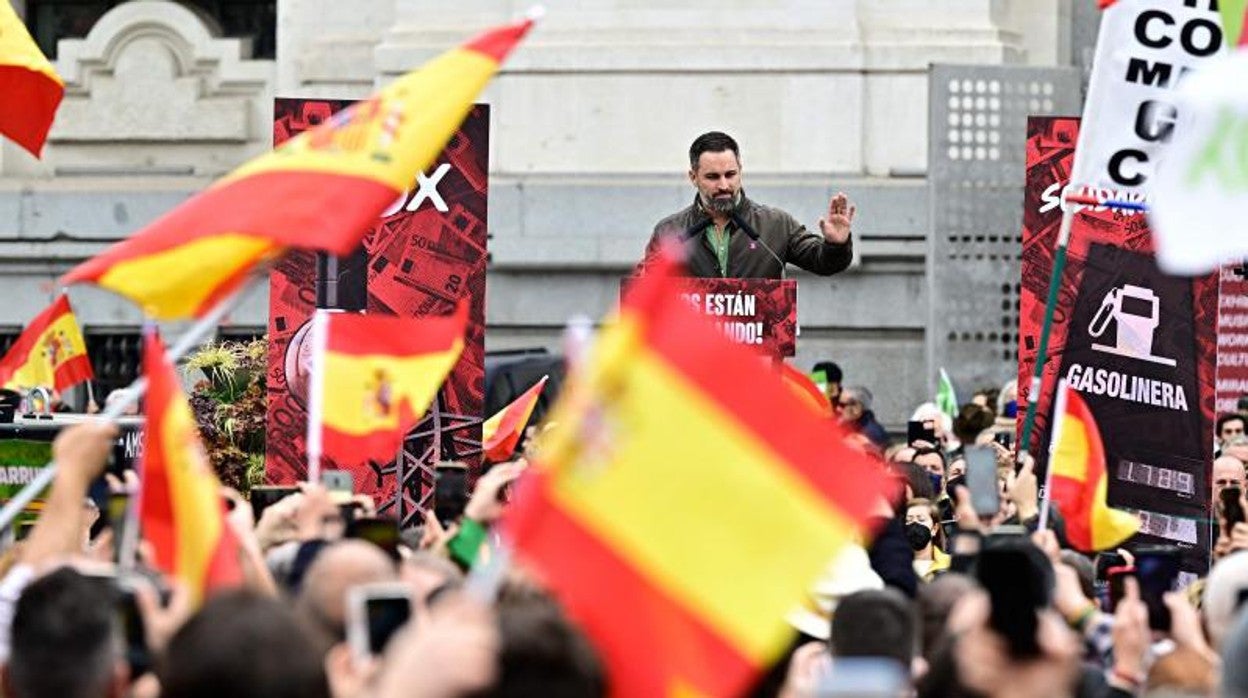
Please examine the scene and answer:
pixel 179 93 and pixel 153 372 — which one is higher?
pixel 179 93

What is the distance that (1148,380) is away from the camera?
42.9 ft

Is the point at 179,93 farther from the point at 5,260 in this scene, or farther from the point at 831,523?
the point at 831,523

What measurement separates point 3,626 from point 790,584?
7.73 ft

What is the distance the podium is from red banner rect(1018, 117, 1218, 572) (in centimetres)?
104

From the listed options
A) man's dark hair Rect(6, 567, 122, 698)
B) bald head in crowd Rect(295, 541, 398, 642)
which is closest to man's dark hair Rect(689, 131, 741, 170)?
bald head in crowd Rect(295, 541, 398, 642)

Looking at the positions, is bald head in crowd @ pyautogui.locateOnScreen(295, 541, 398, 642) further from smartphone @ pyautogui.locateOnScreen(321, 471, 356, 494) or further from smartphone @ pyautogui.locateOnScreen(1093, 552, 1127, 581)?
smartphone @ pyautogui.locateOnScreen(1093, 552, 1127, 581)

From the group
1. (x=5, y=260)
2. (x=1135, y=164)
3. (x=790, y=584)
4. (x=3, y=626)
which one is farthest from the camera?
(x=5, y=260)

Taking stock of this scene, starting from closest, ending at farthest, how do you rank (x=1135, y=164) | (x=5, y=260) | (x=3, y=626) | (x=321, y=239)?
(x=3, y=626)
(x=321, y=239)
(x=1135, y=164)
(x=5, y=260)

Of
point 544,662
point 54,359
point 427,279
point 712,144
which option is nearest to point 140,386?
point 544,662

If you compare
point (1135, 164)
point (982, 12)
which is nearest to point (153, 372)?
point (1135, 164)

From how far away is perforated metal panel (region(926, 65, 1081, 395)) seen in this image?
21.9m

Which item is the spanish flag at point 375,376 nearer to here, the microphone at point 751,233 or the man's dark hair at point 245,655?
the microphone at point 751,233

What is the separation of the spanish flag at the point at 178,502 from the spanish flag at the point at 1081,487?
359 cm

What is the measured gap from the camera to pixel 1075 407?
37.1 ft
